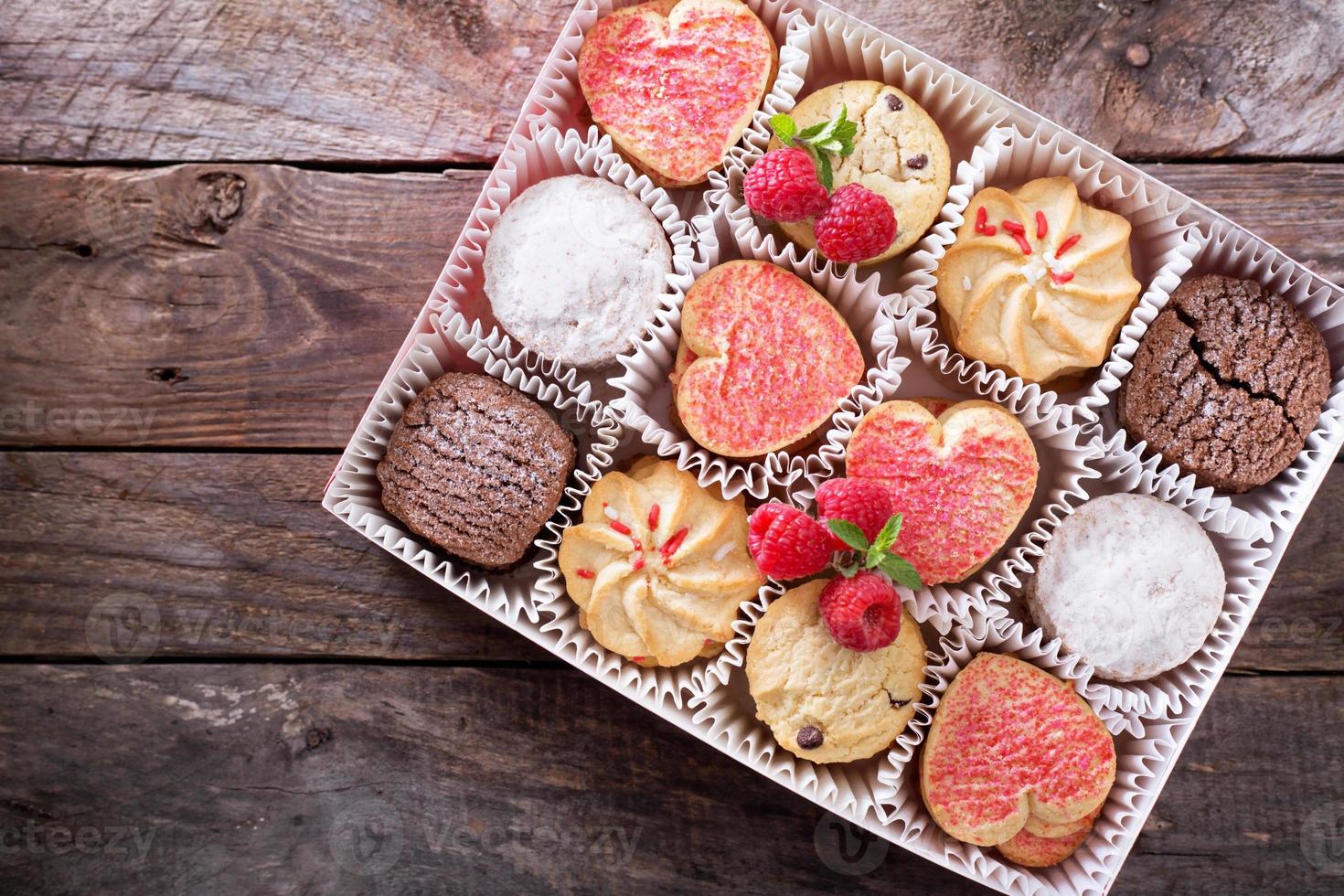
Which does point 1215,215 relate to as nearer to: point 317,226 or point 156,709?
point 317,226

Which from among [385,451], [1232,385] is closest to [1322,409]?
[1232,385]

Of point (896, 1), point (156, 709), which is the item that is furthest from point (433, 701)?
point (896, 1)

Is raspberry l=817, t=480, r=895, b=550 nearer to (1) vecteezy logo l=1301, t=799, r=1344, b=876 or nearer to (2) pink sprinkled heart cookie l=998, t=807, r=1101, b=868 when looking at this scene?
(2) pink sprinkled heart cookie l=998, t=807, r=1101, b=868

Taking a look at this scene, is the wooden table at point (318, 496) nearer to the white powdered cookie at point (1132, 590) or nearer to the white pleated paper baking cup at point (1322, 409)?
the white pleated paper baking cup at point (1322, 409)

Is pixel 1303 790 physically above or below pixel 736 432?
below

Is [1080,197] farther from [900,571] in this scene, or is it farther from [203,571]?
[203,571]
